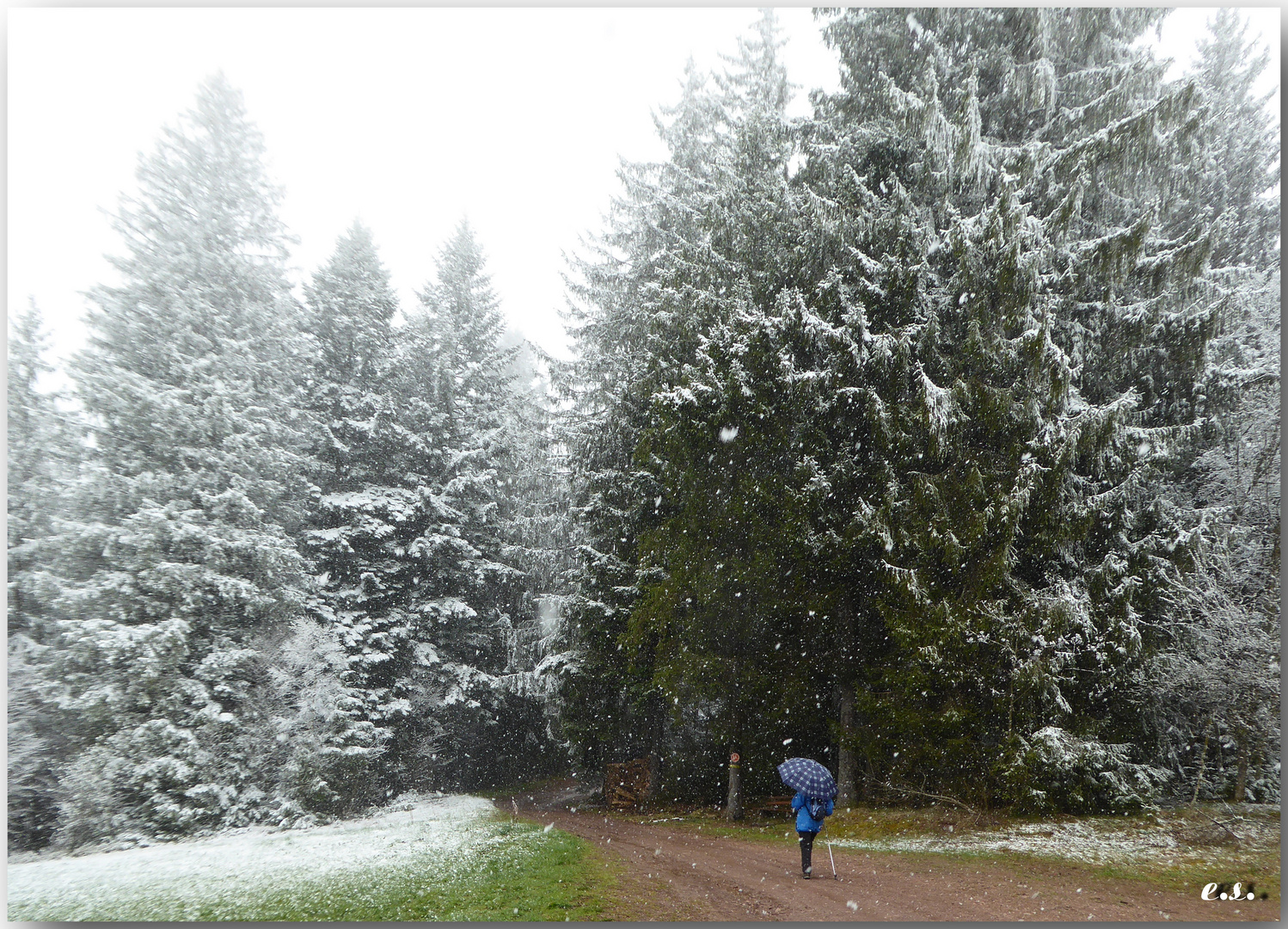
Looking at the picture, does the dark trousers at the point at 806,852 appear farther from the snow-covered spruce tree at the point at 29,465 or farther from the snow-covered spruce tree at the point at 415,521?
the snow-covered spruce tree at the point at 415,521

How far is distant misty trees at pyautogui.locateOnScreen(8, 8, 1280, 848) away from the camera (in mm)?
8828

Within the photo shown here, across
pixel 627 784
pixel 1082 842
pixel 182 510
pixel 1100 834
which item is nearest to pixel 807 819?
pixel 1082 842

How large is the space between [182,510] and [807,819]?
11182 mm

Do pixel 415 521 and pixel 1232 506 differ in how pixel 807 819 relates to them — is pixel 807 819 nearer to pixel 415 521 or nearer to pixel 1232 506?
pixel 1232 506

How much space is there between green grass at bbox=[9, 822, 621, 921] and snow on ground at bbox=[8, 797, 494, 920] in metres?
0.02

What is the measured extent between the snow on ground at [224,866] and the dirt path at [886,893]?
254cm

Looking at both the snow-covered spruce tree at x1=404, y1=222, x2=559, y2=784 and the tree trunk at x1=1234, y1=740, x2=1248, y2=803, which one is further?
the snow-covered spruce tree at x1=404, y1=222, x2=559, y2=784

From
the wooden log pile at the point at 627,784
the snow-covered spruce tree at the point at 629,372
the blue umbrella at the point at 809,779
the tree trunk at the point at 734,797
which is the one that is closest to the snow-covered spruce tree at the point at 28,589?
the snow-covered spruce tree at the point at 629,372

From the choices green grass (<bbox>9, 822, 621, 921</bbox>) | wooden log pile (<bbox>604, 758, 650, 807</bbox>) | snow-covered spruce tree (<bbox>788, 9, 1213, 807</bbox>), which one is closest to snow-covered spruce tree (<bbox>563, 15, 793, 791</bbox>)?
wooden log pile (<bbox>604, 758, 650, 807</bbox>)

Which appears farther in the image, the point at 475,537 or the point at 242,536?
the point at 475,537

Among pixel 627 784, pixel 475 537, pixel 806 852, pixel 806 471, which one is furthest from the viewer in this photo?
pixel 475 537

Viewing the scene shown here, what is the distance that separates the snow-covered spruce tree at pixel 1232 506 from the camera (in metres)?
7.62

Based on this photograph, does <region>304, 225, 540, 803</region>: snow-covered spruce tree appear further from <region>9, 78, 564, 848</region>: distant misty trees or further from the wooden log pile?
the wooden log pile

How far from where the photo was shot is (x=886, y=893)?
6684 millimetres
